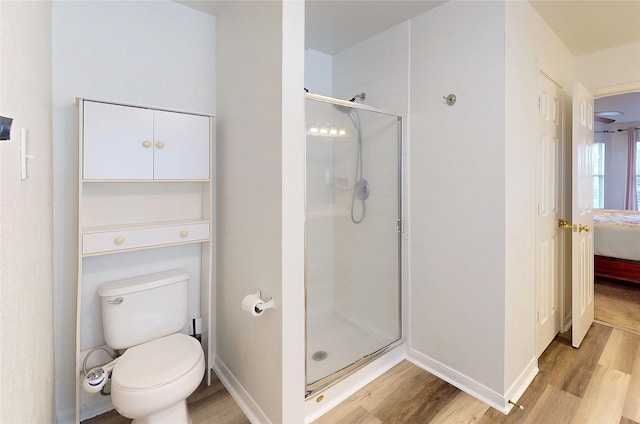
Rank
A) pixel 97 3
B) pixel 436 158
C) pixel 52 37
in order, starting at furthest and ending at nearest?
pixel 436 158
pixel 97 3
pixel 52 37

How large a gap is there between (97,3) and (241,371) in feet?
7.28

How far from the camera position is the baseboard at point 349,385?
175 cm

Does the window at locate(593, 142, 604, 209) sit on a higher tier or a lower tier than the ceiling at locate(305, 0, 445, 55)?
lower

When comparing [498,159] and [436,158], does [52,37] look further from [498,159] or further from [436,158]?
[498,159]

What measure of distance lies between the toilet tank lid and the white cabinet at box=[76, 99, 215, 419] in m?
0.07

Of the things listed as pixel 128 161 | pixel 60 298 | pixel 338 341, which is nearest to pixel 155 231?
pixel 128 161

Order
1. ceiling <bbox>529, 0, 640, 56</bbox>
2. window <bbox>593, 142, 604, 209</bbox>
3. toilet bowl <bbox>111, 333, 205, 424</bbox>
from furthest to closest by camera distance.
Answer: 1. window <bbox>593, 142, 604, 209</bbox>
2. ceiling <bbox>529, 0, 640, 56</bbox>
3. toilet bowl <bbox>111, 333, 205, 424</bbox>

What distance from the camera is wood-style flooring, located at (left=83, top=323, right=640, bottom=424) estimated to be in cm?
171

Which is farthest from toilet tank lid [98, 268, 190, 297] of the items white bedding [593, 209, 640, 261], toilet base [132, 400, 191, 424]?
white bedding [593, 209, 640, 261]

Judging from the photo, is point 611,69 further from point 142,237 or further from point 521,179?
point 142,237

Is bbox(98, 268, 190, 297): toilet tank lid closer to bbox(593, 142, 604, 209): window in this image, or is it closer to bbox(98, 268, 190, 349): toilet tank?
bbox(98, 268, 190, 349): toilet tank

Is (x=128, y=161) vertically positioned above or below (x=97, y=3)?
below

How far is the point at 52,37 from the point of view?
1.57m

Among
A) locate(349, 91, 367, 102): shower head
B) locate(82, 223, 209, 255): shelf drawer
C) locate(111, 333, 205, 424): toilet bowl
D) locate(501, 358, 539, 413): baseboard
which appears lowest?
locate(501, 358, 539, 413): baseboard
